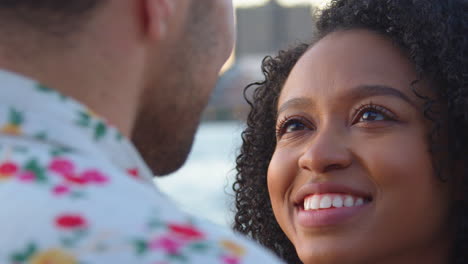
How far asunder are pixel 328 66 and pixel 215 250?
4.62ft

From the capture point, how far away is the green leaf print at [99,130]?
993 millimetres

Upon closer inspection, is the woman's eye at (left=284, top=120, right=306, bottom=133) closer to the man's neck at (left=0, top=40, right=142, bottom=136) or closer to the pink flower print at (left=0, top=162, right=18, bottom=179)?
the man's neck at (left=0, top=40, right=142, bottom=136)

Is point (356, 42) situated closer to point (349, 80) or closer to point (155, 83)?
point (349, 80)

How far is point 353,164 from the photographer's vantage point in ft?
6.98

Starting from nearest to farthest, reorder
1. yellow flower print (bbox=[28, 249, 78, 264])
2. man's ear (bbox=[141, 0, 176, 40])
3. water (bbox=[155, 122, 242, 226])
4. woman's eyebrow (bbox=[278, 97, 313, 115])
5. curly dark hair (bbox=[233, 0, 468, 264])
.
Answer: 1. yellow flower print (bbox=[28, 249, 78, 264])
2. man's ear (bbox=[141, 0, 176, 40])
3. curly dark hair (bbox=[233, 0, 468, 264])
4. woman's eyebrow (bbox=[278, 97, 313, 115])
5. water (bbox=[155, 122, 242, 226])

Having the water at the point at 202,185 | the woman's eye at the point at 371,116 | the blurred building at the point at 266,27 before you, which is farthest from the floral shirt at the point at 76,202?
the blurred building at the point at 266,27

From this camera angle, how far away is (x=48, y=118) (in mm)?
958

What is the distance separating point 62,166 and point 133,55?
0.23 meters

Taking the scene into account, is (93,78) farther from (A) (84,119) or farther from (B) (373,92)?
(B) (373,92)

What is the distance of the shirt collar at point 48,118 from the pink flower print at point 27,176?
46mm

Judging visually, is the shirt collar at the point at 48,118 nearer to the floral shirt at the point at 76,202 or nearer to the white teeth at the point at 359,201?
the floral shirt at the point at 76,202

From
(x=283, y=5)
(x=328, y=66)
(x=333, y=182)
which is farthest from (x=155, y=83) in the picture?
(x=283, y=5)

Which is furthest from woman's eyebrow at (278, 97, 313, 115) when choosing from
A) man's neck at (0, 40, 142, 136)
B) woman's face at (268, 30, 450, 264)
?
man's neck at (0, 40, 142, 136)

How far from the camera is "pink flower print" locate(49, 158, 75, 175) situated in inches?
37.4
